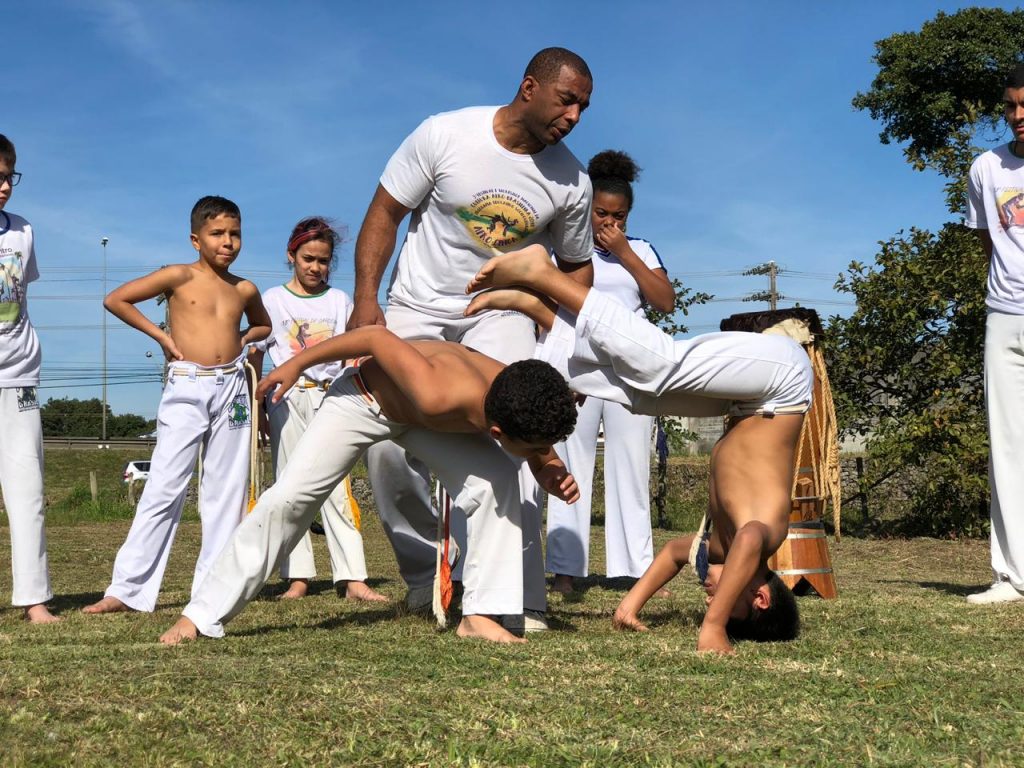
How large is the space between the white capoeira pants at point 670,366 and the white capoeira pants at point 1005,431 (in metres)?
1.97

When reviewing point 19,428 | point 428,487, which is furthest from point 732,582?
point 19,428

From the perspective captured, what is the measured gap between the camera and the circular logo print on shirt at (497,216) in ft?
15.8

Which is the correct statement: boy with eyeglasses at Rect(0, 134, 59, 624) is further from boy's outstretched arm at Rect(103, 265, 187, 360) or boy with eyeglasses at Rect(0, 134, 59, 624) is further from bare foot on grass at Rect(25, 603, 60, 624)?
boy's outstretched arm at Rect(103, 265, 187, 360)

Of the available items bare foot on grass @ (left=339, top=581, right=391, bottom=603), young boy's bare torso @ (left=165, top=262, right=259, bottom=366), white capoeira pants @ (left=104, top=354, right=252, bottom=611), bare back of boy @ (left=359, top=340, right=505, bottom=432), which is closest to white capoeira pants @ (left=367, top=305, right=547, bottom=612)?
bare back of boy @ (left=359, top=340, right=505, bottom=432)

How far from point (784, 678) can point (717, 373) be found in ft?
4.51

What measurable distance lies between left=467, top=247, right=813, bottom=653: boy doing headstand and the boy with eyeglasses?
246cm

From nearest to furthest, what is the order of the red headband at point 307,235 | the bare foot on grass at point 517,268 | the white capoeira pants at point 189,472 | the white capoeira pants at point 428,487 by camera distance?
the bare foot on grass at point 517,268, the white capoeira pants at point 428,487, the white capoeira pants at point 189,472, the red headband at point 307,235

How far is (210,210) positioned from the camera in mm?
6066

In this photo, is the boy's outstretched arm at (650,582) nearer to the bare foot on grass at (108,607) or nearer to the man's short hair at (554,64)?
the man's short hair at (554,64)

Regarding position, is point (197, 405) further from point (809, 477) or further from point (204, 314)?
point (809, 477)

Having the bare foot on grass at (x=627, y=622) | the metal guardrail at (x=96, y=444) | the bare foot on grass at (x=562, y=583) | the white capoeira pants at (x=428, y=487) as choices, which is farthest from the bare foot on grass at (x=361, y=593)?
the metal guardrail at (x=96, y=444)

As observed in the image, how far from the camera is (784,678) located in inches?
136

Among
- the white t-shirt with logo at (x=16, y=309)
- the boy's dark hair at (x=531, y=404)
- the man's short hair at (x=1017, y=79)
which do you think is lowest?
the boy's dark hair at (x=531, y=404)

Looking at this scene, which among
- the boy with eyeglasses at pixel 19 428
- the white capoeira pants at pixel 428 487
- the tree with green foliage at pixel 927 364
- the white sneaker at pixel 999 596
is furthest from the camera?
the tree with green foliage at pixel 927 364
